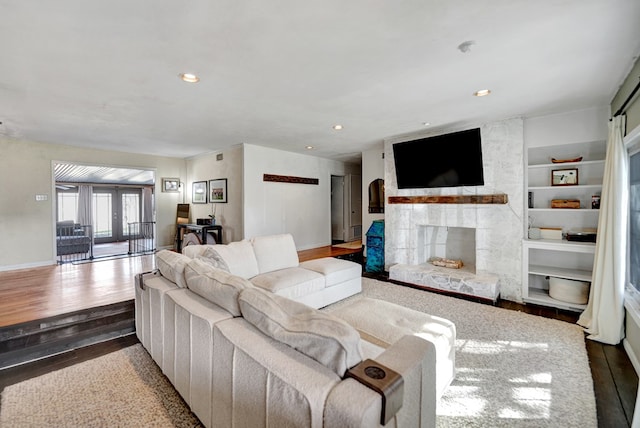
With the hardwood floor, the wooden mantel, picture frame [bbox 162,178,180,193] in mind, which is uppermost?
picture frame [bbox 162,178,180,193]

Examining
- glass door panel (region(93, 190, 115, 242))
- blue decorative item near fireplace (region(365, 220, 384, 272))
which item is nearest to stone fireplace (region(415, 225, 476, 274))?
blue decorative item near fireplace (region(365, 220, 384, 272))

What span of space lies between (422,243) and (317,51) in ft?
12.2

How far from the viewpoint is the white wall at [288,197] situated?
223 inches

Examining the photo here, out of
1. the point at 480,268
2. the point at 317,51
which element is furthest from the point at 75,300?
the point at 480,268

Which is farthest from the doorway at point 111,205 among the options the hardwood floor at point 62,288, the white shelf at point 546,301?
the white shelf at point 546,301

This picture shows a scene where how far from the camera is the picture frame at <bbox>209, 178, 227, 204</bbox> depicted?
20.0ft

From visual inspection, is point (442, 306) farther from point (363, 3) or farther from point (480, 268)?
point (363, 3)

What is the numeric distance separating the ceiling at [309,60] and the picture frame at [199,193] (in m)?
2.79

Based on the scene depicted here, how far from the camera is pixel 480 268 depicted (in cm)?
399

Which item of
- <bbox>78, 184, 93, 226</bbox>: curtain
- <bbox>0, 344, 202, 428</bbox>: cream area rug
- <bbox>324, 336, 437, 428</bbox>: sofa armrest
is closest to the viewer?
<bbox>324, 336, 437, 428</bbox>: sofa armrest

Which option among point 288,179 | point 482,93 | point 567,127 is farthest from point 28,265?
point 567,127

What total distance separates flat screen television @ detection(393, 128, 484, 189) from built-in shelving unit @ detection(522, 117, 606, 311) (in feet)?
2.13

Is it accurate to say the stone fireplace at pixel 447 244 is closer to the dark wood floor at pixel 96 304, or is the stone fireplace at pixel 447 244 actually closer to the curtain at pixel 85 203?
the dark wood floor at pixel 96 304

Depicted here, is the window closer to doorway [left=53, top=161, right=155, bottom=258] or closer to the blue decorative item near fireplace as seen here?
the blue decorative item near fireplace
